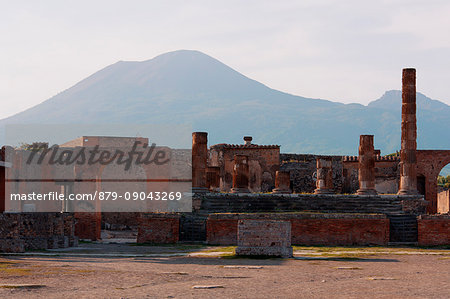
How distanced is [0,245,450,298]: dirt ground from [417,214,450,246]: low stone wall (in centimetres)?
468

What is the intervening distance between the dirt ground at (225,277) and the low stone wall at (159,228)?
5.65m

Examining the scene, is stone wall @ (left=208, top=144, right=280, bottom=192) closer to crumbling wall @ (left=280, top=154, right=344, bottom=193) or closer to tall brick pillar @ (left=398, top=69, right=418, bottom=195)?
crumbling wall @ (left=280, top=154, right=344, bottom=193)

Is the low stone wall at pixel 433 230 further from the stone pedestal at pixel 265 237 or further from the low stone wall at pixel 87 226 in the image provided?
the low stone wall at pixel 87 226

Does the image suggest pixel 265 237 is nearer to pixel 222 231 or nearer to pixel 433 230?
pixel 222 231

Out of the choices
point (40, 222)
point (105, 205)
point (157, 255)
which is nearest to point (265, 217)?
point (157, 255)

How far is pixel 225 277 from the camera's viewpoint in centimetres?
1093

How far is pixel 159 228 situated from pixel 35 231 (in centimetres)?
426

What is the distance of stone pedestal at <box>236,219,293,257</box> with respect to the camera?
583 inches

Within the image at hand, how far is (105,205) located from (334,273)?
86.3ft

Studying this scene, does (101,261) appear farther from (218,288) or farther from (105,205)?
(105,205)

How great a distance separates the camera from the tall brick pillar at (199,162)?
85.7 feet

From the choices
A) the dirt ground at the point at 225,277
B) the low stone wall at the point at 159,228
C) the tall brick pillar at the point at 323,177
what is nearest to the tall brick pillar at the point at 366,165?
the tall brick pillar at the point at 323,177

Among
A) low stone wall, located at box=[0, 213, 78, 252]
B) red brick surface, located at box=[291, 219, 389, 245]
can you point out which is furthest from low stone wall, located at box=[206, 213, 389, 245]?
low stone wall, located at box=[0, 213, 78, 252]

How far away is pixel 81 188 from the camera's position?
85.8 feet
